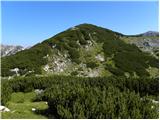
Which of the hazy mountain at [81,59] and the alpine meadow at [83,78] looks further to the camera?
the hazy mountain at [81,59]

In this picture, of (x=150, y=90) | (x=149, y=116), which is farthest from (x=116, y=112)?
(x=150, y=90)

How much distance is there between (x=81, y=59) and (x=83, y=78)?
66.2 feet

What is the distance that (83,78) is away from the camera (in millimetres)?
30406

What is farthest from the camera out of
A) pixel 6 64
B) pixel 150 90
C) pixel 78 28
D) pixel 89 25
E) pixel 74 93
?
pixel 89 25

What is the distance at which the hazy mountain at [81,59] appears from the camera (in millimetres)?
46156

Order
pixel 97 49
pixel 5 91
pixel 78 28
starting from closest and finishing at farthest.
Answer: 1. pixel 5 91
2. pixel 97 49
3. pixel 78 28

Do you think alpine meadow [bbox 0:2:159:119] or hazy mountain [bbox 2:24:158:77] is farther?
hazy mountain [bbox 2:24:158:77]

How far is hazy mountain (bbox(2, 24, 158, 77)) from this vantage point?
46.2 m

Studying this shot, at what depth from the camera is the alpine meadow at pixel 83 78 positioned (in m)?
12.7

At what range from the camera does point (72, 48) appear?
5288cm

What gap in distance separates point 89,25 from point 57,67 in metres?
22.1

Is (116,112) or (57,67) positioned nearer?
(116,112)

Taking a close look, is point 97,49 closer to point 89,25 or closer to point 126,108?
point 89,25

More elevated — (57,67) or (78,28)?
(78,28)
